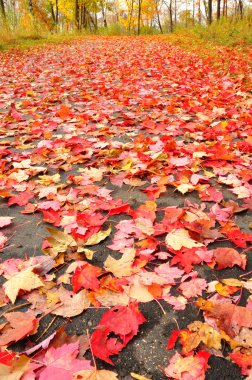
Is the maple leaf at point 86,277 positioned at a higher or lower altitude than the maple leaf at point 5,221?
lower

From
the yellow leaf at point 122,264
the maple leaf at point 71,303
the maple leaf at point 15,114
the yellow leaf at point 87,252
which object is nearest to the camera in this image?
the maple leaf at point 71,303

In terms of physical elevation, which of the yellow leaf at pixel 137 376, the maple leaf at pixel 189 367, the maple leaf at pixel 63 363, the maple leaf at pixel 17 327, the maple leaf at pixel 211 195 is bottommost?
the yellow leaf at pixel 137 376

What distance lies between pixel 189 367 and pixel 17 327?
0.68 metres

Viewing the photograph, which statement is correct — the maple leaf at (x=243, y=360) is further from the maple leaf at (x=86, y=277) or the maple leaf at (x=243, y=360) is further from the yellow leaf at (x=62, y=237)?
the yellow leaf at (x=62, y=237)

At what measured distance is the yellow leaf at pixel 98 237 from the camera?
165 centimetres

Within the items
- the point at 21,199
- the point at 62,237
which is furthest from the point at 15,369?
the point at 21,199

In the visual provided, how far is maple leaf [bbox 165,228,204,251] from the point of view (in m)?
1.53

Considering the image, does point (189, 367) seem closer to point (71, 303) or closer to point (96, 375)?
point (96, 375)

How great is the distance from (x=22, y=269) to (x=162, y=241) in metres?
0.75

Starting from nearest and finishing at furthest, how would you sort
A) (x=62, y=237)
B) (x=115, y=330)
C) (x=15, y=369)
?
(x=15, y=369)
(x=115, y=330)
(x=62, y=237)

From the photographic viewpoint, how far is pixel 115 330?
1.16 m

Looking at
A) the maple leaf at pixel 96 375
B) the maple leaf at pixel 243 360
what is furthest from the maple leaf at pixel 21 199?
the maple leaf at pixel 243 360

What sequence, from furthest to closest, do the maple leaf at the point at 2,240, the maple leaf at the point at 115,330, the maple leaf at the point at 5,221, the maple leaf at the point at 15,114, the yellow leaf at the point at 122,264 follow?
the maple leaf at the point at 15,114, the maple leaf at the point at 5,221, the maple leaf at the point at 2,240, the yellow leaf at the point at 122,264, the maple leaf at the point at 115,330

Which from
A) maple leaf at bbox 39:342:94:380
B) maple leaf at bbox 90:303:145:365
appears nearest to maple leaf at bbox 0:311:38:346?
maple leaf at bbox 39:342:94:380
